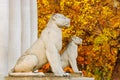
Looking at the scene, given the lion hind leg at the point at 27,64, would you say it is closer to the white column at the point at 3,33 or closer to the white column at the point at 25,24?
the white column at the point at 3,33

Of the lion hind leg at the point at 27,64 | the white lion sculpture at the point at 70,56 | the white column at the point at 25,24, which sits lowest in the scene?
the white lion sculpture at the point at 70,56

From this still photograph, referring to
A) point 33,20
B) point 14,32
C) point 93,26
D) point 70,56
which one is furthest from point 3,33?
point 93,26

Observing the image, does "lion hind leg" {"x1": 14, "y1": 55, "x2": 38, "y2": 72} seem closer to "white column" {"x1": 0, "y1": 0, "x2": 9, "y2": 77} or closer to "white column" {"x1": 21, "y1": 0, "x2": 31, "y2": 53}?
"white column" {"x1": 0, "y1": 0, "x2": 9, "y2": 77}

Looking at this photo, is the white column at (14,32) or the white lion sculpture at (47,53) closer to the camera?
the white lion sculpture at (47,53)

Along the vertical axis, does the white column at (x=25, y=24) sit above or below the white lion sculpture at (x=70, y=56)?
above

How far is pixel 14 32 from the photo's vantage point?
1359cm

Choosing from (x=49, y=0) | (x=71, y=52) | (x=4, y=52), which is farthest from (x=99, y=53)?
(x=4, y=52)

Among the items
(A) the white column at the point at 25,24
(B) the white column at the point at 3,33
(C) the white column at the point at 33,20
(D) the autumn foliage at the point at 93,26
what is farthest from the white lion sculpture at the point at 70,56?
(D) the autumn foliage at the point at 93,26

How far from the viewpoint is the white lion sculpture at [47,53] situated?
995 cm

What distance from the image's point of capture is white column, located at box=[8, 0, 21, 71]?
13.2m

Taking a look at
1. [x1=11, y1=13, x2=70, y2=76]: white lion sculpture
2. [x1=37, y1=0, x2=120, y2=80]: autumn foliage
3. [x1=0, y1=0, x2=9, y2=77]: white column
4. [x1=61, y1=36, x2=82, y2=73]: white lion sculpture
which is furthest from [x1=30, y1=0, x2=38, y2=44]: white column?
[x1=37, y1=0, x2=120, y2=80]: autumn foliage

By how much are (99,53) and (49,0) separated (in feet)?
16.4

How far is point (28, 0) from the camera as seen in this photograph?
1611 cm

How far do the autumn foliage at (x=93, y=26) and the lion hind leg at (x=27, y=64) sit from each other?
16710mm
